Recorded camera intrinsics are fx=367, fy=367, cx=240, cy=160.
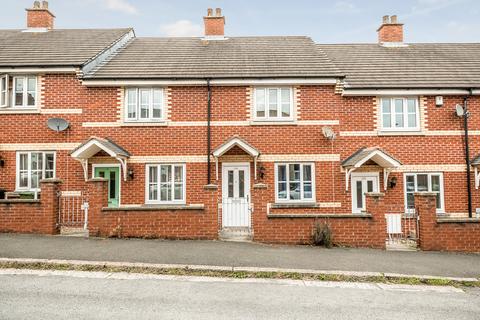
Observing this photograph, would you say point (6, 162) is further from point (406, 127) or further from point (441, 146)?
point (441, 146)

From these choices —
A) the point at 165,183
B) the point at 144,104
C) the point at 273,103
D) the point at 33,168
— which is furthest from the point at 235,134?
the point at 33,168

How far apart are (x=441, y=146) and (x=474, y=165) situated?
4.18 feet

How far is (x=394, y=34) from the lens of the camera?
56.9 feet

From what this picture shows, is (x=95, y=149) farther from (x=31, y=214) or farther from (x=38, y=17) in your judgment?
(x=38, y=17)

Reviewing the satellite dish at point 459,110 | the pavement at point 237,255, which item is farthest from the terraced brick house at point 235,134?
the pavement at point 237,255

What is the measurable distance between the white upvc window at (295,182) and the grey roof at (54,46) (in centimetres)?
807

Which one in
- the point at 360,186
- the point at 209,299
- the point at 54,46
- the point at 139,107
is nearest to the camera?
the point at 209,299

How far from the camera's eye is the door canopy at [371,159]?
1210 cm

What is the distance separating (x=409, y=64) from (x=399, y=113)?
9.55 feet

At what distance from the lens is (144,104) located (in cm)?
1318

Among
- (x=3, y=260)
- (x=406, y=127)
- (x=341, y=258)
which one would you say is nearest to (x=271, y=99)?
(x=406, y=127)

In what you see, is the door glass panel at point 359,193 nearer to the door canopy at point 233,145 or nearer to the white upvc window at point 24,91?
the door canopy at point 233,145

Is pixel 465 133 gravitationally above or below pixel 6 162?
above

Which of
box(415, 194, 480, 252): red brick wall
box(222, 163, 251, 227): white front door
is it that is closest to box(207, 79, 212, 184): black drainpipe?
box(222, 163, 251, 227): white front door
